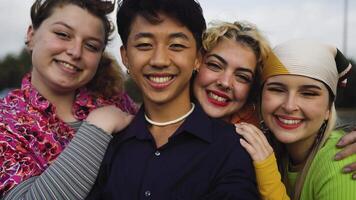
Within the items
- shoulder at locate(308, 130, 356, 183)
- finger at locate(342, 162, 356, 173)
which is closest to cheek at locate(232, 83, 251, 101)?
shoulder at locate(308, 130, 356, 183)

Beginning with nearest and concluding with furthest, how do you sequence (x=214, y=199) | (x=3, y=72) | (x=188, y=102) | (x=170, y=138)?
1. (x=214, y=199)
2. (x=170, y=138)
3. (x=188, y=102)
4. (x=3, y=72)

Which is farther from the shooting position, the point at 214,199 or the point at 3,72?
the point at 3,72

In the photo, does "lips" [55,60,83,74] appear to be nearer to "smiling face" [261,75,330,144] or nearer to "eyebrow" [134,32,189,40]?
"eyebrow" [134,32,189,40]

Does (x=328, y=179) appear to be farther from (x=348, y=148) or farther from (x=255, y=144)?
(x=255, y=144)

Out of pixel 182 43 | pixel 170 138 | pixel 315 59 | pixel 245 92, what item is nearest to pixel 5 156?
pixel 170 138

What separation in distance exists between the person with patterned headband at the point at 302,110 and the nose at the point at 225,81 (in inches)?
9.1

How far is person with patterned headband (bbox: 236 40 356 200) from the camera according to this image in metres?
2.70

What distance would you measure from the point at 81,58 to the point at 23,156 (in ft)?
2.47

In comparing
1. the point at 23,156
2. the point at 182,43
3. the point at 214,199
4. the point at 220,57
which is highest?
the point at 182,43

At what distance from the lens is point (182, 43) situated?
2.42 metres

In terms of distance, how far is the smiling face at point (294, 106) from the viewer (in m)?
2.82

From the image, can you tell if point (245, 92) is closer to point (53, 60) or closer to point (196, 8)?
point (196, 8)

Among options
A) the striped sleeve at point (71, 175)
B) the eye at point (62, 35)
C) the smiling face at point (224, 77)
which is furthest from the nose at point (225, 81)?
the eye at point (62, 35)

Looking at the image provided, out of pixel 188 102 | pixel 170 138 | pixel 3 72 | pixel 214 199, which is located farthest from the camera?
pixel 3 72
